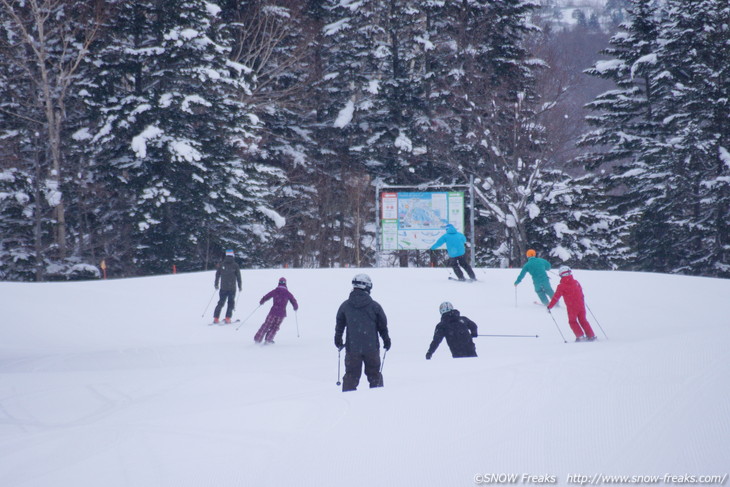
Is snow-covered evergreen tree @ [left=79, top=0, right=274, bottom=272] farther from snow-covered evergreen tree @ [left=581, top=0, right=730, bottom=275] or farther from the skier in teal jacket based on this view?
snow-covered evergreen tree @ [left=581, top=0, right=730, bottom=275]

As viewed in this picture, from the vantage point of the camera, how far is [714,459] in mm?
3910

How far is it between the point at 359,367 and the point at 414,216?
45.2 feet

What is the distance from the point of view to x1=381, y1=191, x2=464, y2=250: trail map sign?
811 inches

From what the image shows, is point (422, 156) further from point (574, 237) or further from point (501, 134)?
point (574, 237)

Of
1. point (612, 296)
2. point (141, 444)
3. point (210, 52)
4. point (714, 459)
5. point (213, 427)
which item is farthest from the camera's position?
point (210, 52)

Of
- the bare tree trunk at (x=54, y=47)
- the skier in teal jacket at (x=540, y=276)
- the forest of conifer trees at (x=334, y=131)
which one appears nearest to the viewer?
the skier in teal jacket at (x=540, y=276)

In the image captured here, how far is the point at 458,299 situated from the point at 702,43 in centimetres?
1753

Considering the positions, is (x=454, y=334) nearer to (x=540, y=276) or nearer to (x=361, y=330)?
(x=361, y=330)

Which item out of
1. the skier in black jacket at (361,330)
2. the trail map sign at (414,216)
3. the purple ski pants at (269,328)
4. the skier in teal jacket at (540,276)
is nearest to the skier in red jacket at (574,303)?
the skier in teal jacket at (540,276)

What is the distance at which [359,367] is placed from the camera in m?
7.21

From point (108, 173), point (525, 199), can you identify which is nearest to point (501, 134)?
point (525, 199)

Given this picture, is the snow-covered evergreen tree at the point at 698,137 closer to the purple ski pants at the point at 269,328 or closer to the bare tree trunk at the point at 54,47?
the purple ski pants at the point at 269,328

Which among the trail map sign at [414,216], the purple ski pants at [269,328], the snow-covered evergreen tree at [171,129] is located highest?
the snow-covered evergreen tree at [171,129]

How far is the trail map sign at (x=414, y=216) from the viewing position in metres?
20.6
